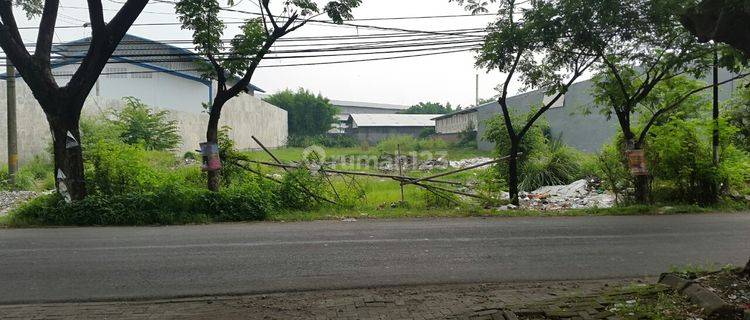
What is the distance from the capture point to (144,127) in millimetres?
24094

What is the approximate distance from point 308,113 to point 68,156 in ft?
186

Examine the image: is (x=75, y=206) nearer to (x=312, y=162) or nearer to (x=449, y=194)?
(x=312, y=162)

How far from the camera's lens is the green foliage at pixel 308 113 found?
6825cm

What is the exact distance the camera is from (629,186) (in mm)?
14438

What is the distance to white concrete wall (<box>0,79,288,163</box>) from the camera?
67.4 feet

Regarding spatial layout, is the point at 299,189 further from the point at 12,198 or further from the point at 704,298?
the point at 704,298

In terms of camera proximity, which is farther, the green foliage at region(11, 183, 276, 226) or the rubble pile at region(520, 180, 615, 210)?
the rubble pile at region(520, 180, 615, 210)

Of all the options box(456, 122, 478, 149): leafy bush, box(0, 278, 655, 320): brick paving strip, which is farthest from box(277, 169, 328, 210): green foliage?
box(456, 122, 478, 149): leafy bush

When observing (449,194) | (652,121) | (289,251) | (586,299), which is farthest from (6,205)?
(652,121)

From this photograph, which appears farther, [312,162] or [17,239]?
[312,162]

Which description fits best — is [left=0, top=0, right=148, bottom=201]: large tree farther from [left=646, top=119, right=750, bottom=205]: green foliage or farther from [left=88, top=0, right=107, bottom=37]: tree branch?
[left=646, top=119, right=750, bottom=205]: green foliage

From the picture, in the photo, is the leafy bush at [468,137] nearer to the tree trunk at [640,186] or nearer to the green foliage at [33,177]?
the tree trunk at [640,186]

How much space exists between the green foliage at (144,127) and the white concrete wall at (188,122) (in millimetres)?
1003

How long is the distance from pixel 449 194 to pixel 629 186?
497 cm
